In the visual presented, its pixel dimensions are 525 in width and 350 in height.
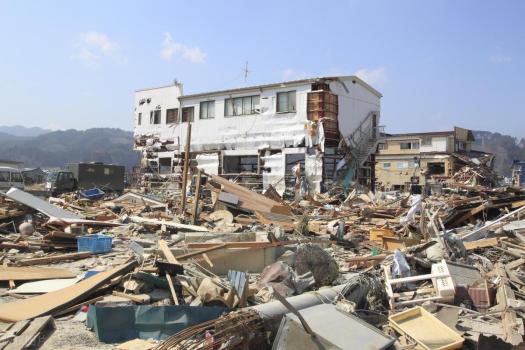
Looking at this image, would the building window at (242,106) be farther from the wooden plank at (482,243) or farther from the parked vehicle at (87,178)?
the wooden plank at (482,243)

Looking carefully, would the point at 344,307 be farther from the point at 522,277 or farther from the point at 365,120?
the point at 365,120

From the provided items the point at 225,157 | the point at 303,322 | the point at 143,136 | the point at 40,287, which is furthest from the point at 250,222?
the point at 143,136

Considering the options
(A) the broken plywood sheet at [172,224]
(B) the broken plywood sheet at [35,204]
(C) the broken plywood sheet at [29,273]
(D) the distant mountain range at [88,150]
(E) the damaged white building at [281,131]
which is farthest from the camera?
(D) the distant mountain range at [88,150]

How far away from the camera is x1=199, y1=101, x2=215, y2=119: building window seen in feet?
103

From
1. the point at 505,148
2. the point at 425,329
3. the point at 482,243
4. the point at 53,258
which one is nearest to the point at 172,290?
the point at 425,329

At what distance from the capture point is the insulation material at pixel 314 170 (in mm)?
26036

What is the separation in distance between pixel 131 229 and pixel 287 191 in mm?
14148

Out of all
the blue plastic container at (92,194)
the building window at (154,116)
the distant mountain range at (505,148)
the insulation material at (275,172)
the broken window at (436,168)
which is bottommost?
the blue plastic container at (92,194)

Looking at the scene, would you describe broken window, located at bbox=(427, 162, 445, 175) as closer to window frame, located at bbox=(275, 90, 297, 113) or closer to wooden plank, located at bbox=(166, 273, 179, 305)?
window frame, located at bbox=(275, 90, 297, 113)

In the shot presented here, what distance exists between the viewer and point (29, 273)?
25.3 feet

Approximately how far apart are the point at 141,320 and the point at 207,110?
2720cm

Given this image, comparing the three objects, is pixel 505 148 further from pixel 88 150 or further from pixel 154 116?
pixel 88 150

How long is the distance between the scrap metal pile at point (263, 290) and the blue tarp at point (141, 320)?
1cm

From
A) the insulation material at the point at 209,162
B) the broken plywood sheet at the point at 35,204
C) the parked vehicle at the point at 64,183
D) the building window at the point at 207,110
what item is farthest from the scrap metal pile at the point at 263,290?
the building window at the point at 207,110
